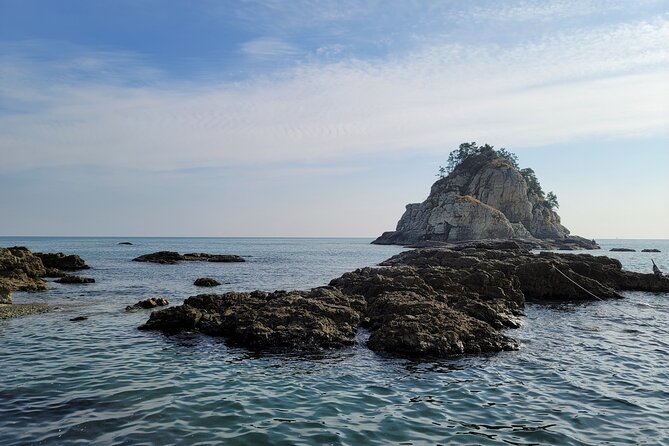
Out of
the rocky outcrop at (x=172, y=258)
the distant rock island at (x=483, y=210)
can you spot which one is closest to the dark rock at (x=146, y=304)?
the rocky outcrop at (x=172, y=258)

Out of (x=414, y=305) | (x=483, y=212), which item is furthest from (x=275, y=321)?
(x=483, y=212)

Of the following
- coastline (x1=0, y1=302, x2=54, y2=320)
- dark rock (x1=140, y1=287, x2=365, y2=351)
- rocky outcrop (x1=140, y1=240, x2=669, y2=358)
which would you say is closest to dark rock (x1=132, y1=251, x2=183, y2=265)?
coastline (x1=0, y1=302, x2=54, y2=320)

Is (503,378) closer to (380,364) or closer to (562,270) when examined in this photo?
(380,364)

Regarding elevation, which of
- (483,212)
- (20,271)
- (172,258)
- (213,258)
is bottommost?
(213,258)

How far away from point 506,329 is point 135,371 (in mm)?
13756

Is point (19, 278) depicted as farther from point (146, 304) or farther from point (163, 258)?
point (163, 258)

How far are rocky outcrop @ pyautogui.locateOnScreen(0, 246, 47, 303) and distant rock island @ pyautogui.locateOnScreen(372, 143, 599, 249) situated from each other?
88733mm

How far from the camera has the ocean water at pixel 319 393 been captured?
337 inches

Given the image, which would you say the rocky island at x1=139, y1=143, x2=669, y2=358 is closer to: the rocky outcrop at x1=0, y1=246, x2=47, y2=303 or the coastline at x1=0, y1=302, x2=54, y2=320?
the coastline at x1=0, y1=302, x2=54, y2=320

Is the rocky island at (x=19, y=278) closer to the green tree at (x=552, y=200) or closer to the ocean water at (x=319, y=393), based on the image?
the ocean water at (x=319, y=393)

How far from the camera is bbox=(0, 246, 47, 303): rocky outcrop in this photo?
102 ft

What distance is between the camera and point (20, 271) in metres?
34.2

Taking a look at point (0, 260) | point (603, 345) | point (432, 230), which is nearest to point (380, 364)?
point (603, 345)

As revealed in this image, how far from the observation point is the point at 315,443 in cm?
812
